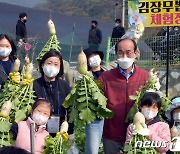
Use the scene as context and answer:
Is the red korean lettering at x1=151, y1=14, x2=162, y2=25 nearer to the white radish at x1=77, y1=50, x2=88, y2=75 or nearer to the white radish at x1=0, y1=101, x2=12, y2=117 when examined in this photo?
the white radish at x1=77, y1=50, x2=88, y2=75

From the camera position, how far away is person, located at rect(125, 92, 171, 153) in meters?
4.93

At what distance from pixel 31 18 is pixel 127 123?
20.3 metres

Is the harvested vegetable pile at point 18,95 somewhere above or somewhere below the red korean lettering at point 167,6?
below

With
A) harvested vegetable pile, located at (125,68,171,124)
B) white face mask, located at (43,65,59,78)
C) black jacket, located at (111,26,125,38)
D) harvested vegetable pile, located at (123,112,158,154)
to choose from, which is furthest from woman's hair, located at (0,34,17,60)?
black jacket, located at (111,26,125,38)

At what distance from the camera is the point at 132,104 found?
5.11 metres

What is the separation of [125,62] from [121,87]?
9.2 inches

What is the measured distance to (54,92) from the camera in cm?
547

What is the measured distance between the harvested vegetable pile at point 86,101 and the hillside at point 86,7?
42.9m

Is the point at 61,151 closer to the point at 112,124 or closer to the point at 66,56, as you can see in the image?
the point at 112,124

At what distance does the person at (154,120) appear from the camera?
16.2ft

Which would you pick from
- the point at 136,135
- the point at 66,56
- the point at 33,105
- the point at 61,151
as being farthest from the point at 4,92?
the point at 66,56

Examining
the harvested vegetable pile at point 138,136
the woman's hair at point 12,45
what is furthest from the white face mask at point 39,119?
the woman's hair at point 12,45

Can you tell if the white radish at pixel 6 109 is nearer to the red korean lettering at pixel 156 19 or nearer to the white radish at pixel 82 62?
the white radish at pixel 82 62

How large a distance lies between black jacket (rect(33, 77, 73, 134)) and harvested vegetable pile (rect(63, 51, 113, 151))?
0.41 metres
